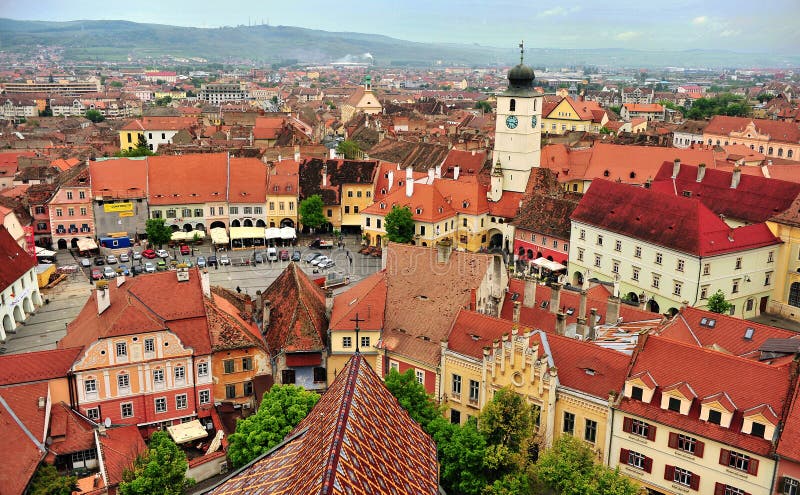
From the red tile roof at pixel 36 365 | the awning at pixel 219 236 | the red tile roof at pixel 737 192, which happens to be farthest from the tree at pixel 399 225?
the red tile roof at pixel 36 365

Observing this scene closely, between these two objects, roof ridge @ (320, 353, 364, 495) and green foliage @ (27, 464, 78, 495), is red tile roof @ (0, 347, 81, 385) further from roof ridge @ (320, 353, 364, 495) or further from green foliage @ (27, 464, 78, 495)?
roof ridge @ (320, 353, 364, 495)

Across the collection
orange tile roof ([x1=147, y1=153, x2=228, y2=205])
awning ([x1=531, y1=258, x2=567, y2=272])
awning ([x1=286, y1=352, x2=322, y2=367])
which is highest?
orange tile roof ([x1=147, y1=153, x2=228, y2=205])

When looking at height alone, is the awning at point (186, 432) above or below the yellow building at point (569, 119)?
below

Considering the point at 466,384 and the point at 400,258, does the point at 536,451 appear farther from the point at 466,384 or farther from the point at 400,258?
the point at 400,258

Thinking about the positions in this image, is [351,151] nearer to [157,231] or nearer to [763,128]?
[157,231]

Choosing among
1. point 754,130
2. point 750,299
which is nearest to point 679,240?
point 750,299

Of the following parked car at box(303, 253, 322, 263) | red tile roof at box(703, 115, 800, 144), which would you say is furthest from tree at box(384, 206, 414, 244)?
red tile roof at box(703, 115, 800, 144)

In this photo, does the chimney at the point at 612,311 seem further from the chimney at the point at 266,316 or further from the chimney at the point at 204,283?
the chimney at the point at 204,283
